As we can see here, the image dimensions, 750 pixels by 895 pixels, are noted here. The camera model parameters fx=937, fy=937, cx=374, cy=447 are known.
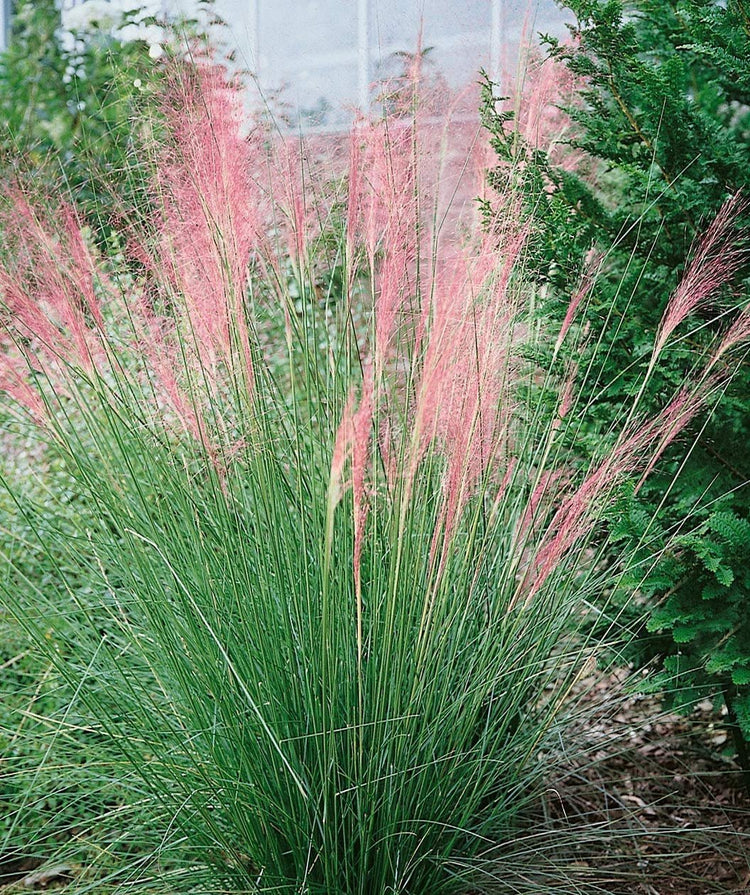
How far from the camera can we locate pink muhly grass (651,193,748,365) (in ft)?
5.86

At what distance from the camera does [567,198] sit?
2.38m

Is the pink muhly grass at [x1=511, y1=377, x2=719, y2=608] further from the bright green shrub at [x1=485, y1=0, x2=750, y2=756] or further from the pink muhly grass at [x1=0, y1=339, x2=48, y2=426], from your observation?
the pink muhly grass at [x1=0, y1=339, x2=48, y2=426]

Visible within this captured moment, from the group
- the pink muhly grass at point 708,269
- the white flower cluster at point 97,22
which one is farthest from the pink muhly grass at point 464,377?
the white flower cluster at point 97,22

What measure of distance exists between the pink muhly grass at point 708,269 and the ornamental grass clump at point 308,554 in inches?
2.0

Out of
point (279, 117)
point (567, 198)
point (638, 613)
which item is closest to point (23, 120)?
point (279, 117)

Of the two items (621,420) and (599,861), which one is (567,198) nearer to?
(621,420)

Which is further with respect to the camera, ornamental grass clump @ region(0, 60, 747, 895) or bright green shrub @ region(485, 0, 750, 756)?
bright green shrub @ region(485, 0, 750, 756)

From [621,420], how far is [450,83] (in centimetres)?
102

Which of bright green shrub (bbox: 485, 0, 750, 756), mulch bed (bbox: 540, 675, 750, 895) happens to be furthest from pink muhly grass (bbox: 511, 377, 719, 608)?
mulch bed (bbox: 540, 675, 750, 895)

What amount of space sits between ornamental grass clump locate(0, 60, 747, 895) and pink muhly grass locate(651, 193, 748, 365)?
0.05 metres

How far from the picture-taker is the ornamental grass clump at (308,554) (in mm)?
1729

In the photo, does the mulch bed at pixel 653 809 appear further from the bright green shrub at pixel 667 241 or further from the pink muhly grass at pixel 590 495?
the pink muhly grass at pixel 590 495

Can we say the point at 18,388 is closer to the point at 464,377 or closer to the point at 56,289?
the point at 56,289

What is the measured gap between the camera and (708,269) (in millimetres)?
1926
